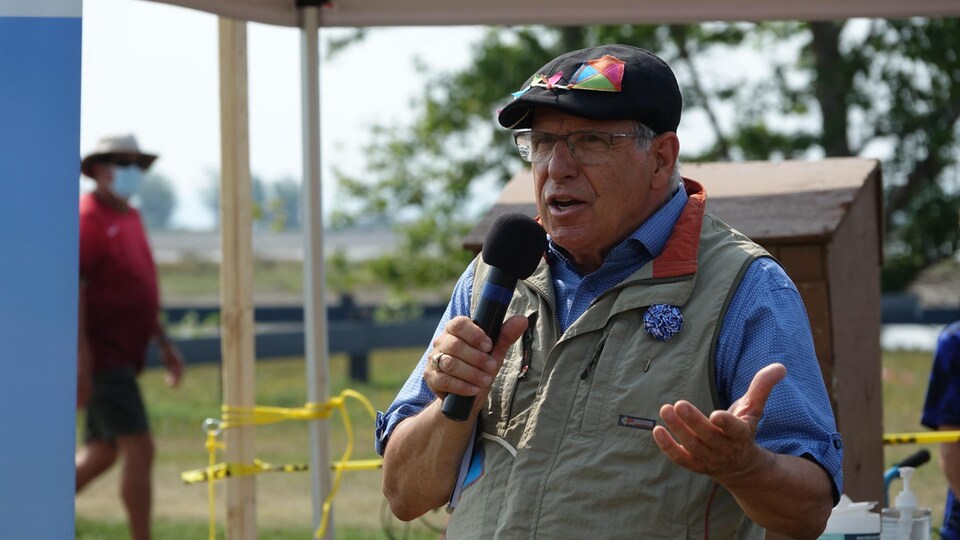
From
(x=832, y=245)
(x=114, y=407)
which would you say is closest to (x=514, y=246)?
(x=832, y=245)

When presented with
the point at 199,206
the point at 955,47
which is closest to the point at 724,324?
the point at 955,47

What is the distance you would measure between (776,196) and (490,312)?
1.71 metres

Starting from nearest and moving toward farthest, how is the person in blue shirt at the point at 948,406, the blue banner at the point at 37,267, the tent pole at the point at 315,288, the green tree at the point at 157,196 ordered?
the blue banner at the point at 37,267
the person in blue shirt at the point at 948,406
the tent pole at the point at 315,288
the green tree at the point at 157,196

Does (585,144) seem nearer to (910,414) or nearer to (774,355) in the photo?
(774,355)

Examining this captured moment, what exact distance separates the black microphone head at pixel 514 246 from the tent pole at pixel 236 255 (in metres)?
2.13

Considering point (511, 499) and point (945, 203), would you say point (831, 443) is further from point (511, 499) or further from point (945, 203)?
point (945, 203)

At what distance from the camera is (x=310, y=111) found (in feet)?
14.3

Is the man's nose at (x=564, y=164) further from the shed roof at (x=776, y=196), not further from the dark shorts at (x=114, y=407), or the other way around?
the dark shorts at (x=114, y=407)

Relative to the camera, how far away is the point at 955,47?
1187cm

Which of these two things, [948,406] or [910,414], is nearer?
[948,406]

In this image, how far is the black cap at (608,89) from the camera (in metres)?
2.45

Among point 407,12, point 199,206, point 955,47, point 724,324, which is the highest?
point 199,206

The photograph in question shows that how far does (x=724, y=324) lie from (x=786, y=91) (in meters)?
12.0

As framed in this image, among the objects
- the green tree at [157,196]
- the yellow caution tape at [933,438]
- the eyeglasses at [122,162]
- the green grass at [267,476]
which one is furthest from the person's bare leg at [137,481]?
the green tree at [157,196]
